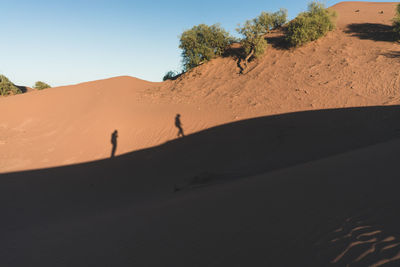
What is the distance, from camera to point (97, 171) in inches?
354

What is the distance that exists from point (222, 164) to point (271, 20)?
16942 mm

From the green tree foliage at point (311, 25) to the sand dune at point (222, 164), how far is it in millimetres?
795

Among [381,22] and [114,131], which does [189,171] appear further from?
[381,22]

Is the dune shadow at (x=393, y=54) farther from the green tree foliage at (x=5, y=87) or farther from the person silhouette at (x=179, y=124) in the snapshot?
the green tree foliage at (x=5, y=87)

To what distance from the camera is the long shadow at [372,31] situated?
47.7 feet

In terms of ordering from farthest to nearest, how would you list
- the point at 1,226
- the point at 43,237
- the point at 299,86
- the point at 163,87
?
the point at 163,87 < the point at 299,86 < the point at 1,226 < the point at 43,237

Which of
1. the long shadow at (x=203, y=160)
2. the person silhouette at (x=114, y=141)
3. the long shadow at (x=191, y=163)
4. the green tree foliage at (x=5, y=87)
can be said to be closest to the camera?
the long shadow at (x=191, y=163)

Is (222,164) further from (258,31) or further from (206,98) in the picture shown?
(258,31)

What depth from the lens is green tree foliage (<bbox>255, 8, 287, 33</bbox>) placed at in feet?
61.2

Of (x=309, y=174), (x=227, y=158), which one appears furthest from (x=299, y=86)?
(x=309, y=174)

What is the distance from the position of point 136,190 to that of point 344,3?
30.9 metres

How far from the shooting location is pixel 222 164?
8.05 metres

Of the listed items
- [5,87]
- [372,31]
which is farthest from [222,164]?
[5,87]

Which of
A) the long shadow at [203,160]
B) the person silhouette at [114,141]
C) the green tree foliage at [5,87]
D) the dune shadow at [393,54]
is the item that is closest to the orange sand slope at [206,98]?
the dune shadow at [393,54]
